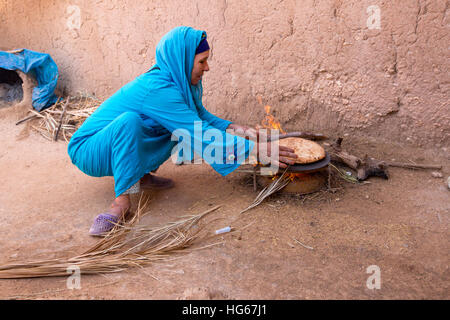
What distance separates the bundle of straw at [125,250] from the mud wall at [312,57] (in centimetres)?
168

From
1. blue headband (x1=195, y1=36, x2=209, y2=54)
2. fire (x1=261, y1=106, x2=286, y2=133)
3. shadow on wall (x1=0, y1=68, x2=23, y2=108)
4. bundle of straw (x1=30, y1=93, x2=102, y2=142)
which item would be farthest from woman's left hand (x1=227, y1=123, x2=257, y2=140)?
shadow on wall (x1=0, y1=68, x2=23, y2=108)

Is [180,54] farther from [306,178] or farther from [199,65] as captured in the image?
[306,178]

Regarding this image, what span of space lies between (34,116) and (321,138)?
11.7 ft

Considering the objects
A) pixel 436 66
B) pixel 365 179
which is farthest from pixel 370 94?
pixel 365 179

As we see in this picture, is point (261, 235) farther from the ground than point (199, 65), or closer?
closer

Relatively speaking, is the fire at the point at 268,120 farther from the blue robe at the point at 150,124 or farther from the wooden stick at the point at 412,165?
the blue robe at the point at 150,124

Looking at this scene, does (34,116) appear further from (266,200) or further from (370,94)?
(370,94)

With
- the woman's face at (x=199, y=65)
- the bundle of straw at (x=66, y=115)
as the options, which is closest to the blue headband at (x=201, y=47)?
the woman's face at (x=199, y=65)

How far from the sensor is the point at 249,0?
3533 millimetres

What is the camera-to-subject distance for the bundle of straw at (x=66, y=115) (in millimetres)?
4270

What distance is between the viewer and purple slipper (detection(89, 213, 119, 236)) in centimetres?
232

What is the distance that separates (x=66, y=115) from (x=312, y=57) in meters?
3.05

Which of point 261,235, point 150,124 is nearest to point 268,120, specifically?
point 150,124

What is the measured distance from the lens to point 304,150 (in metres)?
2.59
